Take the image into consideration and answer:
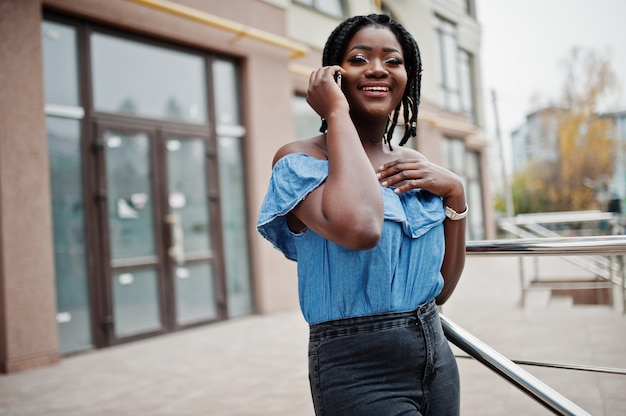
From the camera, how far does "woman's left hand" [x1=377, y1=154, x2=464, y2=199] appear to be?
1.06 m

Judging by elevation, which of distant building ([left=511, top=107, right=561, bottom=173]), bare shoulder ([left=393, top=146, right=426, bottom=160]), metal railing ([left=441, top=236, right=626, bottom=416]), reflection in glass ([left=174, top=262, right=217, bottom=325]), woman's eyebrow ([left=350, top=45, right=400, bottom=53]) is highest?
distant building ([left=511, top=107, right=561, bottom=173])

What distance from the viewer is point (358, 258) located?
0.97 meters

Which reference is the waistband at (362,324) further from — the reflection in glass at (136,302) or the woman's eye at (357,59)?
the reflection in glass at (136,302)

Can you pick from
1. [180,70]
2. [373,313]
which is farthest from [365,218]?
[180,70]

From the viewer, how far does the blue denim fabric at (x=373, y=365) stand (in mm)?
945

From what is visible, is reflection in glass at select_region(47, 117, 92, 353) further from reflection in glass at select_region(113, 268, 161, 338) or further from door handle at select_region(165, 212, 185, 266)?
door handle at select_region(165, 212, 185, 266)

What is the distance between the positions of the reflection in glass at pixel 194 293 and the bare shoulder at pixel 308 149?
15.9 ft

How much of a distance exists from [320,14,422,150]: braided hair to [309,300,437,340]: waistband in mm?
429

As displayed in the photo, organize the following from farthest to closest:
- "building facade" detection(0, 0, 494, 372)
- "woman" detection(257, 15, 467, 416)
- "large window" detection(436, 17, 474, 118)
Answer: "large window" detection(436, 17, 474, 118) < "building facade" detection(0, 0, 494, 372) < "woman" detection(257, 15, 467, 416)

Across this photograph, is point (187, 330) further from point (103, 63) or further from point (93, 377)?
point (103, 63)

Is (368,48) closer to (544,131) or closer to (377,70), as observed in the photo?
(377,70)

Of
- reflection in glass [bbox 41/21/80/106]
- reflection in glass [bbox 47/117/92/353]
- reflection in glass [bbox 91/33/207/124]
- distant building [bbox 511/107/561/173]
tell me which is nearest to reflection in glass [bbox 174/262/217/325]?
reflection in glass [bbox 47/117/92/353]

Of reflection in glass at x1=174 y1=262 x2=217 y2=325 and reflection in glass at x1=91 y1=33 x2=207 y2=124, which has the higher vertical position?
reflection in glass at x1=91 y1=33 x2=207 y2=124

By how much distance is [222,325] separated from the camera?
19.2ft
